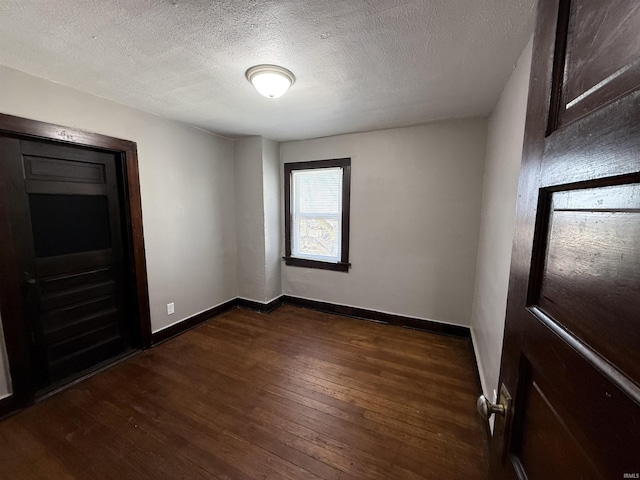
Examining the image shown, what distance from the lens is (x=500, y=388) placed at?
79 centimetres

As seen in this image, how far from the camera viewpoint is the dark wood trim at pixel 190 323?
8.59ft

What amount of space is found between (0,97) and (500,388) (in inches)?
119

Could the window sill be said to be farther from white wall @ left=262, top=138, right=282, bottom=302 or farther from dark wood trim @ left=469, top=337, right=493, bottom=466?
dark wood trim @ left=469, top=337, right=493, bottom=466

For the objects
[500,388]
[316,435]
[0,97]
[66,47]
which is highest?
[66,47]

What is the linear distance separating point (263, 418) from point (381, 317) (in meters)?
1.81

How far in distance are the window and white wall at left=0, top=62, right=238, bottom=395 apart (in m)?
0.80

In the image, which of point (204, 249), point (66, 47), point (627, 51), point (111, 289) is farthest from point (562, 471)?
point (204, 249)

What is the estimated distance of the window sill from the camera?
3258 mm

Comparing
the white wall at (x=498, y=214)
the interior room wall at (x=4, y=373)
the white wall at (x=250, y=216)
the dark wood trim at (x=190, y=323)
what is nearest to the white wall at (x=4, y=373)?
the interior room wall at (x=4, y=373)

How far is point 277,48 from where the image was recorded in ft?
4.61

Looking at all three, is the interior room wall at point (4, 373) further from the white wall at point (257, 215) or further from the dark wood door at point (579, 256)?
the dark wood door at point (579, 256)

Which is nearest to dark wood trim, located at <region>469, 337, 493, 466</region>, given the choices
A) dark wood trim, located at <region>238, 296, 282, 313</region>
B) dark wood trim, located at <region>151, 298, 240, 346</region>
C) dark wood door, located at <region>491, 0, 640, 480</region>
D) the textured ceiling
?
dark wood door, located at <region>491, 0, 640, 480</region>

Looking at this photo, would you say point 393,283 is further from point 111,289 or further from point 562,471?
point 111,289

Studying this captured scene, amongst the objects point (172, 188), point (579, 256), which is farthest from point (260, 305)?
point (579, 256)
